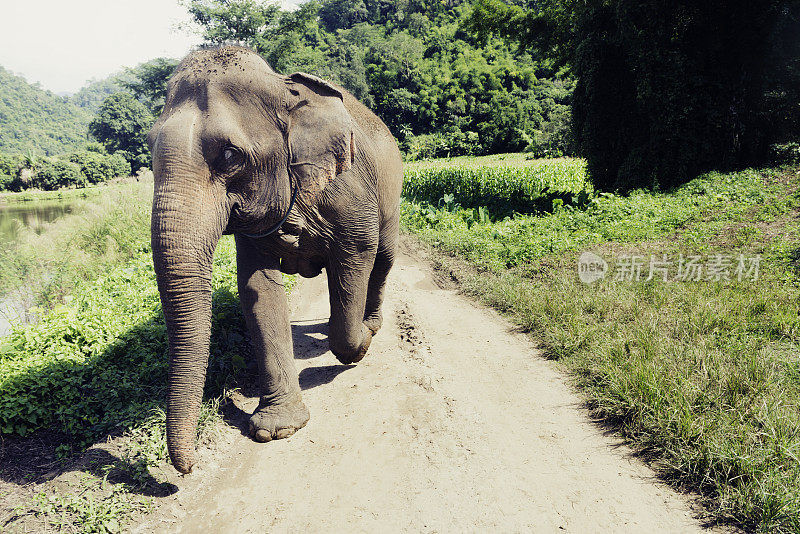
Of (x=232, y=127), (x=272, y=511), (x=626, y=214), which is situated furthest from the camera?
(x=626, y=214)

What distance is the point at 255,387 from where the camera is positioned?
15.2 feet

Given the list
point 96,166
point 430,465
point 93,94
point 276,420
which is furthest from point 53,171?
point 93,94

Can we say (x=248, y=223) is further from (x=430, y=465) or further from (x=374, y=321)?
(x=374, y=321)

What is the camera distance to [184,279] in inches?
105

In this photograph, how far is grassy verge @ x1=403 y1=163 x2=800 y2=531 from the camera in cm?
304

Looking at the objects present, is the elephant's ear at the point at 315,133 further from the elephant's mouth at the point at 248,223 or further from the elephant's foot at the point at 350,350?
the elephant's foot at the point at 350,350

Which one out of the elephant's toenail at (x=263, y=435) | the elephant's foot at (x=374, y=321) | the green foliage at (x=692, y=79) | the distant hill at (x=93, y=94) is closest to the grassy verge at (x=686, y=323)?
the green foliage at (x=692, y=79)

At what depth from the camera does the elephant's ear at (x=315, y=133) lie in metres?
3.29

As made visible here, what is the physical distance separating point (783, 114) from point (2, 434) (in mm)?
15698

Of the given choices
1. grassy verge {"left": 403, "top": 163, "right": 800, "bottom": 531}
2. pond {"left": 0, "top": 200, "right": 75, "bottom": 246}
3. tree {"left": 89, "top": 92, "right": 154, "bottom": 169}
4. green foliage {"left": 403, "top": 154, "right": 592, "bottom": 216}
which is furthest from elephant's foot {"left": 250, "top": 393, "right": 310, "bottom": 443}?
tree {"left": 89, "top": 92, "right": 154, "bottom": 169}

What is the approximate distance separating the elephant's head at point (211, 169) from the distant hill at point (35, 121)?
89.8 m

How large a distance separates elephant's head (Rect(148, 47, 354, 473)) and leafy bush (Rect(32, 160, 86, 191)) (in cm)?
5146

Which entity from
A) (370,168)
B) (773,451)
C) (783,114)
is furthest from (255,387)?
(783,114)

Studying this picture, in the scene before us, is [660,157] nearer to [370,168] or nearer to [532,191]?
[532,191]
